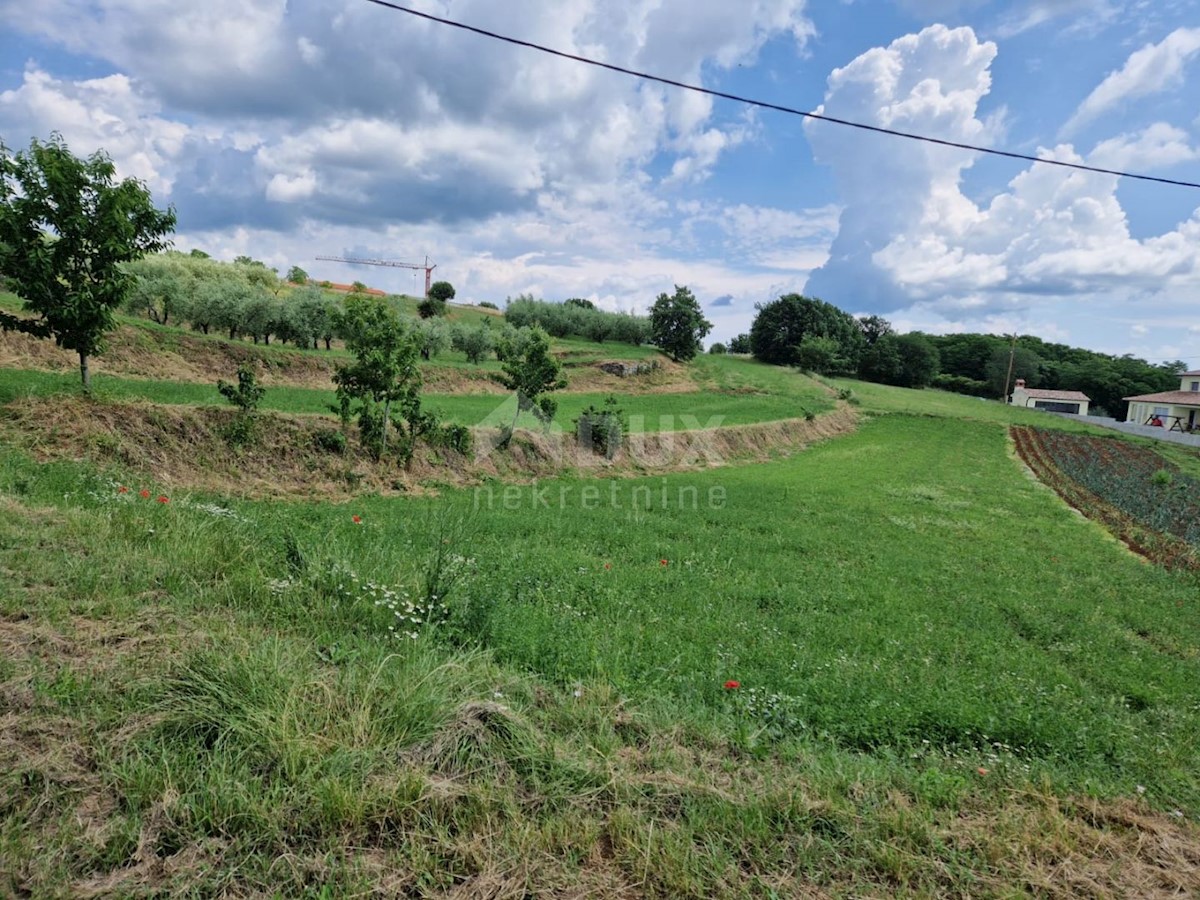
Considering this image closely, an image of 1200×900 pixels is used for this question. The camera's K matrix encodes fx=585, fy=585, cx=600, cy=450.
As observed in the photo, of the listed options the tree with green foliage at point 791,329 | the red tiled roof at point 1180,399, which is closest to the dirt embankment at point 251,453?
the tree with green foliage at point 791,329

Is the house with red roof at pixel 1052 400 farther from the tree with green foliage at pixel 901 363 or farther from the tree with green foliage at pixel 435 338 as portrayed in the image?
the tree with green foliage at pixel 435 338

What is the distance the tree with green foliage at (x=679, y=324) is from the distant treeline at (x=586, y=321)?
758cm

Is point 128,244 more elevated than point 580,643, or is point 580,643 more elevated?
point 128,244

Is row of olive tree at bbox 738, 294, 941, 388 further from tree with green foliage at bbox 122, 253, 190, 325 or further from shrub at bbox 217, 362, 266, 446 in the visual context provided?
shrub at bbox 217, 362, 266, 446

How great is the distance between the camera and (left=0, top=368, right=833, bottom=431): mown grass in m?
12.3

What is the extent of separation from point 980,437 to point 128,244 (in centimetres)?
4159

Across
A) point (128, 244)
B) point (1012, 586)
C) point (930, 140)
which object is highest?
point (930, 140)

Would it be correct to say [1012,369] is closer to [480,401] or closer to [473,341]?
[473,341]

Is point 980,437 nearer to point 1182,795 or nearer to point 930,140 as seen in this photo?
point 930,140

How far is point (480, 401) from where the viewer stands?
2692 cm

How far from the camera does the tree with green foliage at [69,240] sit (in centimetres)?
1003

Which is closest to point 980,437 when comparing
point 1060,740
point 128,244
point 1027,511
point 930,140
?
point 1027,511

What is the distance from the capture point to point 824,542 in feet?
37.5

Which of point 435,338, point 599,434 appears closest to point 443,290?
point 435,338
